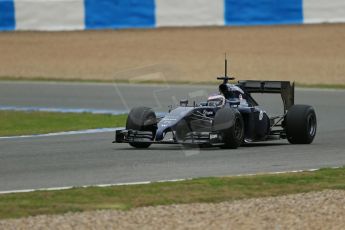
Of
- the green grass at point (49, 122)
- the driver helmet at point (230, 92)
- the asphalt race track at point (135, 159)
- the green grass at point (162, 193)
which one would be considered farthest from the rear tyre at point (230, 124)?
the green grass at point (49, 122)

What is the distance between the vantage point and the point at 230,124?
1384 centimetres

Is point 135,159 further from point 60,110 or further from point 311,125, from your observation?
point 60,110

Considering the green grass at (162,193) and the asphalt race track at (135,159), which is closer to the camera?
the green grass at (162,193)

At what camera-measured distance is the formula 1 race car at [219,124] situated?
1394 cm

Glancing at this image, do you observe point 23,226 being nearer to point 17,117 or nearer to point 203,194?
point 203,194

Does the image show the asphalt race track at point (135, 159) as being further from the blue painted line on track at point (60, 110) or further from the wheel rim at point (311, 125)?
the blue painted line on track at point (60, 110)

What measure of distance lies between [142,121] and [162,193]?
4.28 m

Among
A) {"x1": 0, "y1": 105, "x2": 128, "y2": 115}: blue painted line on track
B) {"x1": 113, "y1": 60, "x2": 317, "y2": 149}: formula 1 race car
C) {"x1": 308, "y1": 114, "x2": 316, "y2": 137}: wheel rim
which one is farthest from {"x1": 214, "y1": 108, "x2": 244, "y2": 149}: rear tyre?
{"x1": 0, "y1": 105, "x2": 128, "y2": 115}: blue painted line on track

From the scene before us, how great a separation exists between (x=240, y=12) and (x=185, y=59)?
6.76 feet

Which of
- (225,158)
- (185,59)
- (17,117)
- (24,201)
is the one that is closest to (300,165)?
(225,158)

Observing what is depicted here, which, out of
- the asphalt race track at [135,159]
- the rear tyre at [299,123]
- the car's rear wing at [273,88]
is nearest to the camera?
the asphalt race track at [135,159]

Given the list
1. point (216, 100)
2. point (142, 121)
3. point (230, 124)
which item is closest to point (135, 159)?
point (142, 121)

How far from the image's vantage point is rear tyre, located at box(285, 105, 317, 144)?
15.0m

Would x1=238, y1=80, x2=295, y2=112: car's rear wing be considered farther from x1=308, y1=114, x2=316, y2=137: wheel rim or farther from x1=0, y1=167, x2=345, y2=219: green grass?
x1=0, y1=167, x2=345, y2=219: green grass
